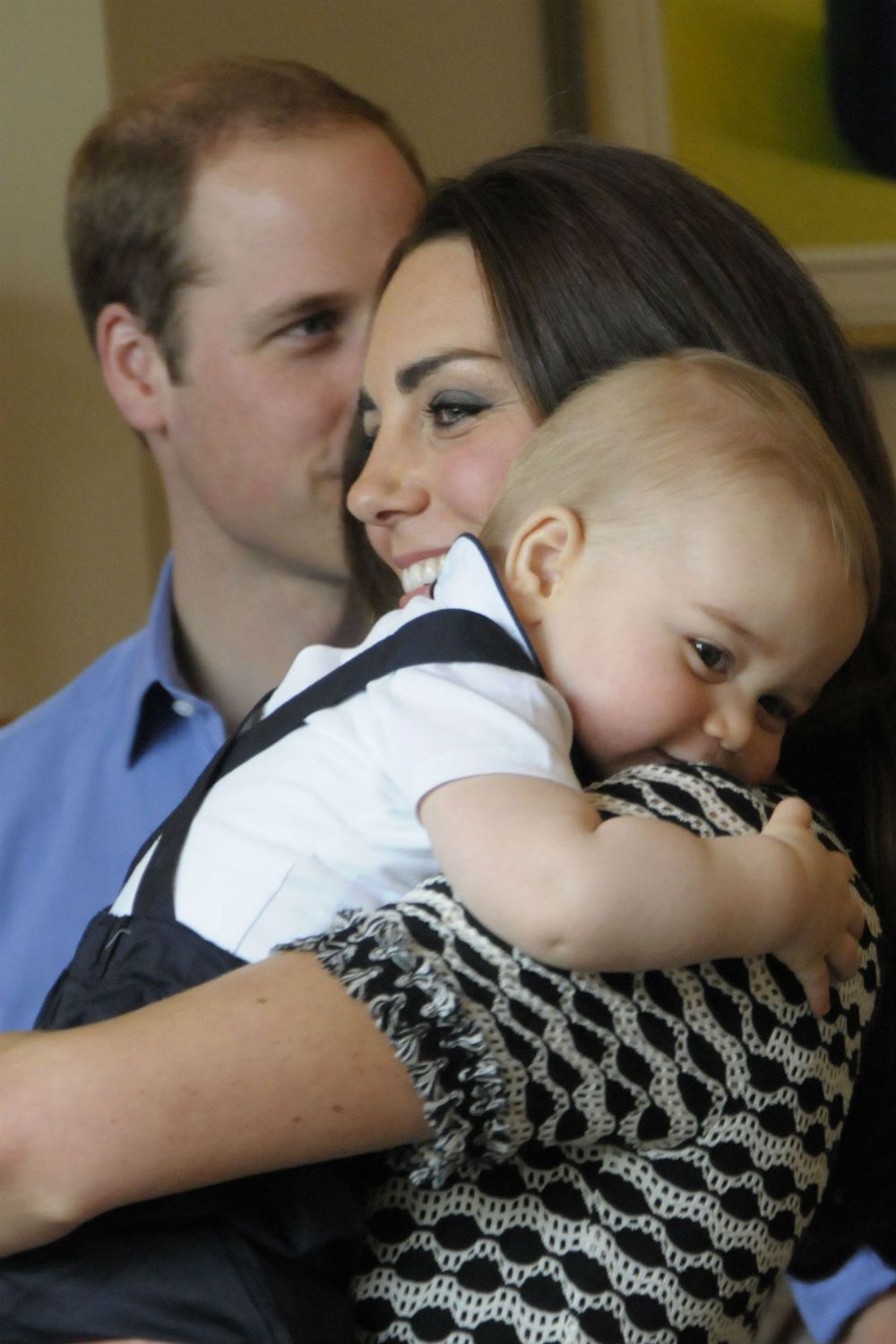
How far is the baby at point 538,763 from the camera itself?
822 millimetres

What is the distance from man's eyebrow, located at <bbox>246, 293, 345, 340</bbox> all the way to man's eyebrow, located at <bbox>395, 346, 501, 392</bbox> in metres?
0.69

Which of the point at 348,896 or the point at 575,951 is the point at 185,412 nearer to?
the point at 348,896

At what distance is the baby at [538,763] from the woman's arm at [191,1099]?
0.18 feet

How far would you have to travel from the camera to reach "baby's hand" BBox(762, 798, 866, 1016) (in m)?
0.91

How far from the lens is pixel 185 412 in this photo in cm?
214

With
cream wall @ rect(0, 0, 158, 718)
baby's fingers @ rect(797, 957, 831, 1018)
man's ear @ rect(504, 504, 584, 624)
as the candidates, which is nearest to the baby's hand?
baby's fingers @ rect(797, 957, 831, 1018)

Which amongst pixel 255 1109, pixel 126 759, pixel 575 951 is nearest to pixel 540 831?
pixel 575 951

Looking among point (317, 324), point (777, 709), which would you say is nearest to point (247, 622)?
point (317, 324)

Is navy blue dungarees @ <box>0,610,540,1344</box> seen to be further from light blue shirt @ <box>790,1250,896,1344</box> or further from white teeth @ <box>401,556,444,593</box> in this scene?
light blue shirt @ <box>790,1250,896,1344</box>

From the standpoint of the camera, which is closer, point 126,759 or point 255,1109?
point 255,1109

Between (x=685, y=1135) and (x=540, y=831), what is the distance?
0.22 metres

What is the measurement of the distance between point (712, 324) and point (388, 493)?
310 millimetres

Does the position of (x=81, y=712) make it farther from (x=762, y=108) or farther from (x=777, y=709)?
(x=762, y=108)

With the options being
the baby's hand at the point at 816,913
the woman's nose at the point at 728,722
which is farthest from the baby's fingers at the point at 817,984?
the woman's nose at the point at 728,722
